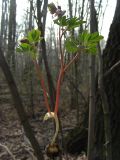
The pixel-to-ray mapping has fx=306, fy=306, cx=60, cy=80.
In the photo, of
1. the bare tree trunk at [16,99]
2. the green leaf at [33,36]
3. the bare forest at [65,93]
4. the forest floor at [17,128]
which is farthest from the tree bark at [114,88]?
the green leaf at [33,36]

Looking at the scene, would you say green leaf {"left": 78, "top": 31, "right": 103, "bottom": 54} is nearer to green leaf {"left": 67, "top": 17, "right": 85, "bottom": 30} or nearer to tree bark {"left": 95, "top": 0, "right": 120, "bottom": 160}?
green leaf {"left": 67, "top": 17, "right": 85, "bottom": 30}

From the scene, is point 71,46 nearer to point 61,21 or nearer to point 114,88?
point 61,21

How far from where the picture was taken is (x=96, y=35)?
31.8 inches

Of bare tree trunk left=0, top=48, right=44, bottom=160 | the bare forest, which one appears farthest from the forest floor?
bare tree trunk left=0, top=48, right=44, bottom=160

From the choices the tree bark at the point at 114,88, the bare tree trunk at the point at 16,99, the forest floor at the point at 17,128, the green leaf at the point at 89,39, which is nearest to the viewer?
the green leaf at the point at 89,39

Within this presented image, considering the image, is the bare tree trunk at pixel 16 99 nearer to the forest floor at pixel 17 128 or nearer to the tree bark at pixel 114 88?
the tree bark at pixel 114 88

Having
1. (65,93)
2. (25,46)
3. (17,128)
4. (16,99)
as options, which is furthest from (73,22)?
(65,93)

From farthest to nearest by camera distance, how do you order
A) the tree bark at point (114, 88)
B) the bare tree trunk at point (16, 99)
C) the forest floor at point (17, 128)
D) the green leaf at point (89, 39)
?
the forest floor at point (17, 128) < the tree bark at point (114, 88) < the bare tree trunk at point (16, 99) < the green leaf at point (89, 39)

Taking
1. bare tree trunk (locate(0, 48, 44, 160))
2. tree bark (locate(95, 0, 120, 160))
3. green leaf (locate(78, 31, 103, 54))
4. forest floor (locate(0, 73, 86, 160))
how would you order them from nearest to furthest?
green leaf (locate(78, 31, 103, 54)) → bare tree trunk (locate(0, 48, 44, 160)) → tree bark (locate(95, 0, 120, 160)) → forest floor (locate(0, 73, 86, 160))

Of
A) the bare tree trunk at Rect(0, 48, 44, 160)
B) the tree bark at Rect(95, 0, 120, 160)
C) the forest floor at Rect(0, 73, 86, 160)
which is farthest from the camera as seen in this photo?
the forest floor at Rect(0, 73, 86, 160)

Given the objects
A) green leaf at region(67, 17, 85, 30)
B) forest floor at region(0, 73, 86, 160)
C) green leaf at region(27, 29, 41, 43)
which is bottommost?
forest floor at region(0, 73, 86, 160)

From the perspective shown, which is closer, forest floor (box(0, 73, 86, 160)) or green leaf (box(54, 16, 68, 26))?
green leaf (box(54, 16, 68, 26))

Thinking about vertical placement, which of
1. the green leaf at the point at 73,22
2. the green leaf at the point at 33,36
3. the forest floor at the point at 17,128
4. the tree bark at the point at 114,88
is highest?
the green leaf at the point at 73,22

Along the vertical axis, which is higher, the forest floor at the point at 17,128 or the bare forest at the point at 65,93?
the bare forest at the point at 65,93
